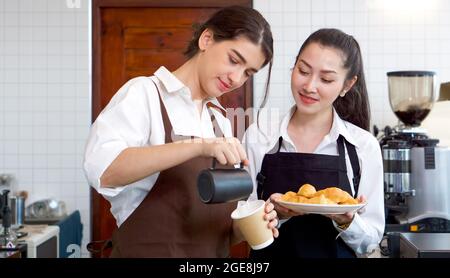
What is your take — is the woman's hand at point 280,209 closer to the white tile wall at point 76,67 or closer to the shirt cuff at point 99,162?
the shirt cuff at point 99,162

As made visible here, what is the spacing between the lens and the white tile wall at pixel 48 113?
1.84 metres

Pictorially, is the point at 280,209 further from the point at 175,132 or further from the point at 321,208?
the point at 175,132

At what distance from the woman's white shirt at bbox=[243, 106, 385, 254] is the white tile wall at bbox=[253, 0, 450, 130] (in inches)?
40.7

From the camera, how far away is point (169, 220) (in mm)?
591

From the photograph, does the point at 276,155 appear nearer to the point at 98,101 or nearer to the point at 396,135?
the point at 396,135

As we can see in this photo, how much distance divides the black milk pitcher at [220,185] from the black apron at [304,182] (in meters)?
0.22

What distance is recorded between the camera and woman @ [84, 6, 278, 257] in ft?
1.81

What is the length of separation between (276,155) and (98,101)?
1.21 metres

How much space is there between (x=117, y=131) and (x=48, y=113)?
146 centimetres

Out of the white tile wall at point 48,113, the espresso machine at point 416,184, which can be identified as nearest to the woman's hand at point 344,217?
the espresso machine at point 416,184

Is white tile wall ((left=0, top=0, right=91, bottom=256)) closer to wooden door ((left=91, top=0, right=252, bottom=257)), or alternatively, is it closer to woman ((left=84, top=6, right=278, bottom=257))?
wooden door ((left=91, top=0, right=252, bottom=257))

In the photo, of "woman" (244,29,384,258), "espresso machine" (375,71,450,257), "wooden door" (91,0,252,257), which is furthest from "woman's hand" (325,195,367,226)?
"wooden door" (91,0,252,257)

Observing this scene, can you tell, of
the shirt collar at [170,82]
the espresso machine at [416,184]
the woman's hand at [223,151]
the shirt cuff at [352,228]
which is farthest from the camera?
the espresso machine at [416,184]
